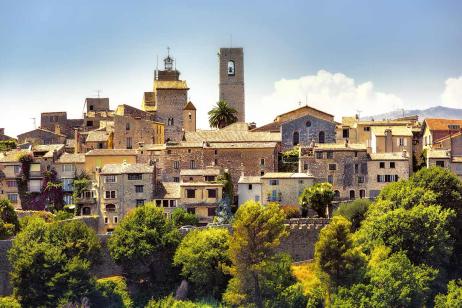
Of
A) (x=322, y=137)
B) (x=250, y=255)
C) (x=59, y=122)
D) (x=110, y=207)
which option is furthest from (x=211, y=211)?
(x=59, y=122)

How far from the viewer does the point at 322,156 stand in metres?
82.6

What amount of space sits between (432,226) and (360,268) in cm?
652

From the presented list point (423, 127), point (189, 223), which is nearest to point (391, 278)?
point (189, 223)

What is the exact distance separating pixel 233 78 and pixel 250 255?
151ft

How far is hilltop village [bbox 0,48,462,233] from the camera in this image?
79812 mm

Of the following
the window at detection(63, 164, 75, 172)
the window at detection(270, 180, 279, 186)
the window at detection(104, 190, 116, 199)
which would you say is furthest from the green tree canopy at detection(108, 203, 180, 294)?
the window at detection(63, 164, 75, 172)

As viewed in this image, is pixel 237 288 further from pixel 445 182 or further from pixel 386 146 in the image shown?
pixel 386 146

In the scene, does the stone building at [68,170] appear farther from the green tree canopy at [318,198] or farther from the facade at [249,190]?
the green tree canopy at [318,198]

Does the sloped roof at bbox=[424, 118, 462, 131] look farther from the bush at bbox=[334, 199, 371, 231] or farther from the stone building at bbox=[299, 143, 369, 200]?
the bush at bbox=[334, 199, 371, 231]

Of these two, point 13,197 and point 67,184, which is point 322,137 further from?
point 13,197

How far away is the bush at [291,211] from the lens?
77938mm

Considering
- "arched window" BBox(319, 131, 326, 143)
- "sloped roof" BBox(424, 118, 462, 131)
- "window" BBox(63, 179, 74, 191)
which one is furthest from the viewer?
"arched window" BBox(319, 131, 326, 143)

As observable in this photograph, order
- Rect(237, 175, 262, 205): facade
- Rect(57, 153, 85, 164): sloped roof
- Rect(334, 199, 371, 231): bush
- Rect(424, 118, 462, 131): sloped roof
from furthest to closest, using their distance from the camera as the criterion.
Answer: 1. Rect(424, 118, 462, 131): sloped roof
2. Rect(57, 153, 85, 164): sloped roof
3. Rect(237, 175, 262, 205): facade
4. Rect(334, 199, 371, 231): bush

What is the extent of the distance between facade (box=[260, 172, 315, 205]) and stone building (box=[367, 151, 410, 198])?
16.7 ft
